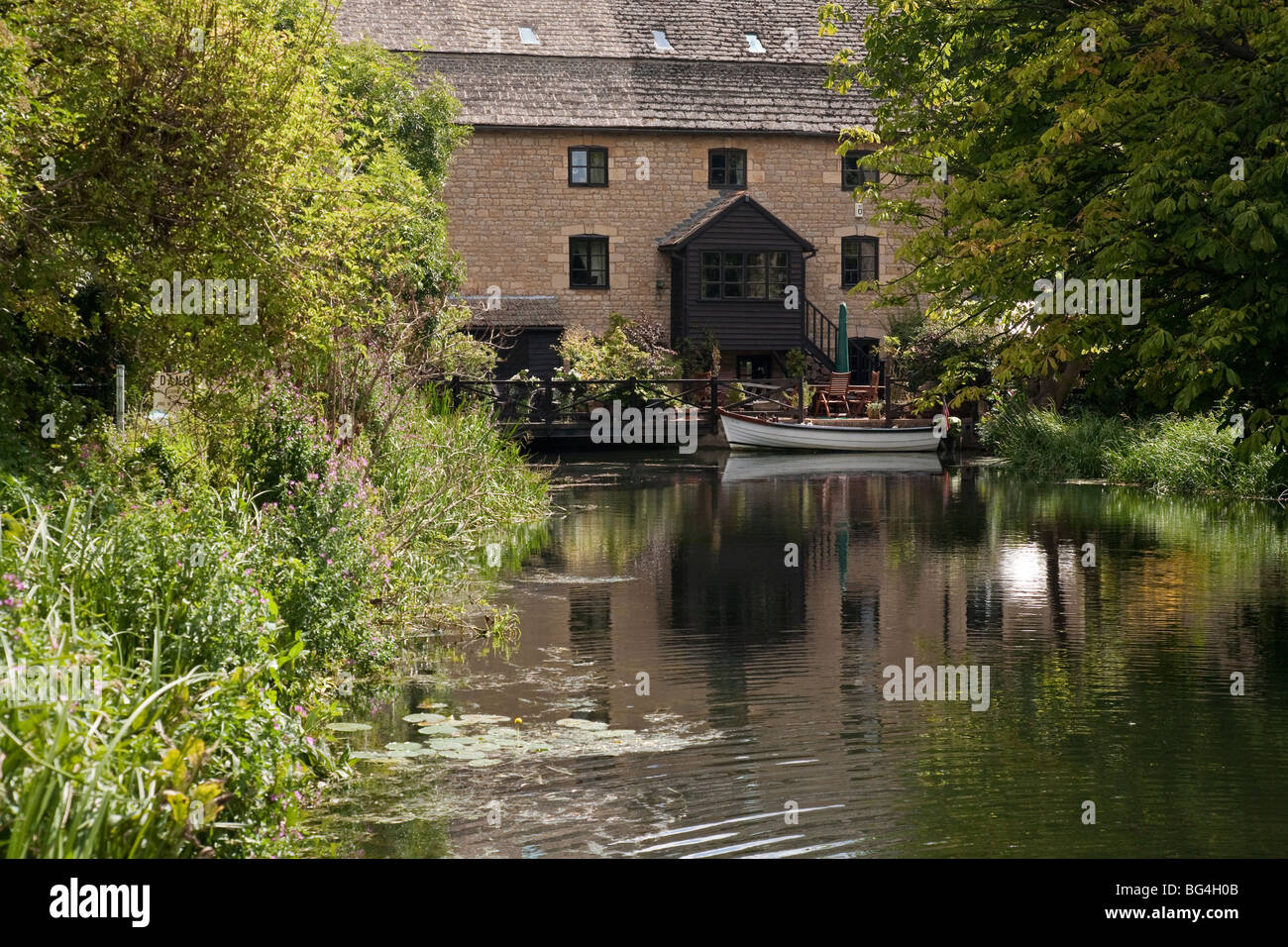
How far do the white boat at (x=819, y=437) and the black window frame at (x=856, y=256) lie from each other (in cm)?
1045

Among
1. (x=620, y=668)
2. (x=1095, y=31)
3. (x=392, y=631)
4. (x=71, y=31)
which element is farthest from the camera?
(x=1095, y=31)

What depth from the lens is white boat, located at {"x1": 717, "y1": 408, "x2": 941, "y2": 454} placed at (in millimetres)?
34531

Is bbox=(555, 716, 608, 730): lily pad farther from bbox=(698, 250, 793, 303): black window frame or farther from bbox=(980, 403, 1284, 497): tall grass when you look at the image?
bbox=(698, 250, 793, 303): black window frame

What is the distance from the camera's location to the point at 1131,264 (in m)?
11.9

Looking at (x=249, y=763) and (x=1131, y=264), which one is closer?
(x=249, y=763)

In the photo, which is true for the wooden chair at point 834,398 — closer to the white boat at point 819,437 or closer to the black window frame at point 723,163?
the white boat at point 819,437

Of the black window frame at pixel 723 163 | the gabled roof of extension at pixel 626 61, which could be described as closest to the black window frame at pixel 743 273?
the black window frame at pixel 723 163

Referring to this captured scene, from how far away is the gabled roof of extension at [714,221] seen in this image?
41.8m

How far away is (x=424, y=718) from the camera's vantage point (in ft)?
30.6

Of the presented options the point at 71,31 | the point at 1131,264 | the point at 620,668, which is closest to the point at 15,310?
the point at 71,31

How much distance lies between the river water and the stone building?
24.1 metres
